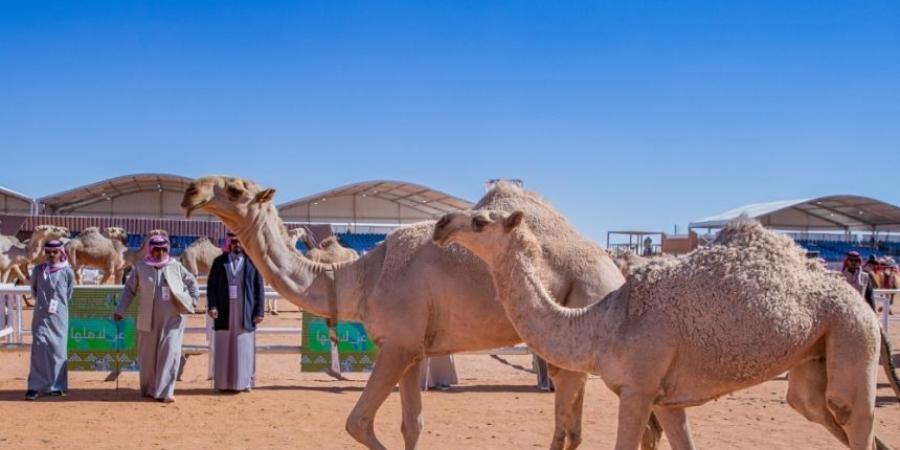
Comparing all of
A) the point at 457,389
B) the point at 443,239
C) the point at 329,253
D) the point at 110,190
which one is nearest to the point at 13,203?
the point at 110,190

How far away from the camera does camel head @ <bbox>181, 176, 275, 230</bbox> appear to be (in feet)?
19.9

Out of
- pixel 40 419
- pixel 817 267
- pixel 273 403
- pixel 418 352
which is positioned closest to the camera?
pixel 817 267

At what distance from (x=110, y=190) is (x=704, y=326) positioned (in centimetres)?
4797

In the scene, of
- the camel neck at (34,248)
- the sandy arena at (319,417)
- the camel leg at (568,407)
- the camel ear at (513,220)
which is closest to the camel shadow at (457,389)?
the sandy arena at (319,417)

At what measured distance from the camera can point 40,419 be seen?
9.34 metres

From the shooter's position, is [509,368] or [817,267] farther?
[509,368]

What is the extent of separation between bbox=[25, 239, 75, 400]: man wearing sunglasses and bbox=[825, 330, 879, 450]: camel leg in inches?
360

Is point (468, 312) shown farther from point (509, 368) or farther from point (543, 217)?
point (509, 368)

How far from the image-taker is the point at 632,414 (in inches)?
181

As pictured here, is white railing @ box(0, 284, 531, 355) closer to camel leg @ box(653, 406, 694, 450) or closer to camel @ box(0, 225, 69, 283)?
camel leg @ box(653, 406, 694, 450)

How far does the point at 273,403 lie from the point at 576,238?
578 centimetres

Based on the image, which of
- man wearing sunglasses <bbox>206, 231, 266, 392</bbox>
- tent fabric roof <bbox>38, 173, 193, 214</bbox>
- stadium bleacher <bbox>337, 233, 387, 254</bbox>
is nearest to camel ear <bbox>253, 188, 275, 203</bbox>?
man wearing sunglasses <bbox>206, 231, 266, 392</bbox>

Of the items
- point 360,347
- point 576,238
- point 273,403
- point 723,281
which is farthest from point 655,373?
point 360,347

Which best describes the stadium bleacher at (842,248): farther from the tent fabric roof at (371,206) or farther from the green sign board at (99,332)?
the green sign board at (99,332)
